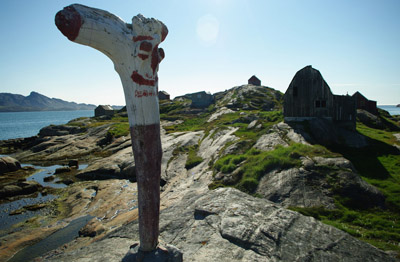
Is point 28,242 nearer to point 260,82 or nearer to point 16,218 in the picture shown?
point 16,218

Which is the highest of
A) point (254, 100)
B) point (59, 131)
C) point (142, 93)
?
point (254, 100)

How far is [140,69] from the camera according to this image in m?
4.05

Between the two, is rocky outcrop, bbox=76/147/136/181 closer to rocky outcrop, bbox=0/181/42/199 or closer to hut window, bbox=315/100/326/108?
rocky outcrop, bbox=0/181/42/199

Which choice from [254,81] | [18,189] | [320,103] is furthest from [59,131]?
[254,81]

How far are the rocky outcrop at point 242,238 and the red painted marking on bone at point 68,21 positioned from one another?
4216 mm

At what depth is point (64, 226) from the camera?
14.8 meters

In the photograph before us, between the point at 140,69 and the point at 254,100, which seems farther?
the point at 254,100

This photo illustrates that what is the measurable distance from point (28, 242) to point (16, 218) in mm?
4724

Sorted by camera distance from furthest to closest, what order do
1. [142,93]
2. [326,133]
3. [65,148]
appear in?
1. [65,148]
2. [326,133]
3. [142,93]

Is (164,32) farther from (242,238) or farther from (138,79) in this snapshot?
(242,238)

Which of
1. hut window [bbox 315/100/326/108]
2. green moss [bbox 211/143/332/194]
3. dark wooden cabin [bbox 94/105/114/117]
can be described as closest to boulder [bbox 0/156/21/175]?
green moss [bbox 211/143/332/194]

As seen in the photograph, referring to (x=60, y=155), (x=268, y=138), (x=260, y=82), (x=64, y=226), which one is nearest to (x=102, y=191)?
(x=64, y=226)

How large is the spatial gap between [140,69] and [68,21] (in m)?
1.20

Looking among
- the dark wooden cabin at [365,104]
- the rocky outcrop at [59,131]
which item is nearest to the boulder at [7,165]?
the rocky outcrop at [59,131]
